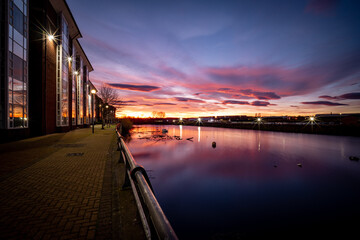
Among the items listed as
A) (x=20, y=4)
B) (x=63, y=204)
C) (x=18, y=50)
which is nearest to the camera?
(x=63, y=204)

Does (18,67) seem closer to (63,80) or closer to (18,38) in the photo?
(18,38)

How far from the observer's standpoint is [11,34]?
12133 millimetres

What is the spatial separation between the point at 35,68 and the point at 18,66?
2572 millimetres

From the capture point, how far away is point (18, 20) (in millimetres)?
12930

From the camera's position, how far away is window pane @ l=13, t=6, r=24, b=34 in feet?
41.3

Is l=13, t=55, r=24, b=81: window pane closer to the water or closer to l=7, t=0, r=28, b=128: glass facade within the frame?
l=7, t=0, r=28, b=128: glass facade

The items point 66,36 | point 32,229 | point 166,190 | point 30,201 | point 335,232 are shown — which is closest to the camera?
point 32,229

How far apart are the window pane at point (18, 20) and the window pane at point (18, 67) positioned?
2.43m

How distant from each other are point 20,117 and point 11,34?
6530 millimetres

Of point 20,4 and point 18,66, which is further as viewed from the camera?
point 20,4

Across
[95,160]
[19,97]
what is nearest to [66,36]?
[19,97]

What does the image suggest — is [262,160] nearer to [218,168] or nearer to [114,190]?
[218,168]

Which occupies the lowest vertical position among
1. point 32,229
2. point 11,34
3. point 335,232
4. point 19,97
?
point 335,232

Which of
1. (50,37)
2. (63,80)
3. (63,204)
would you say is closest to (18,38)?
(50,37)
